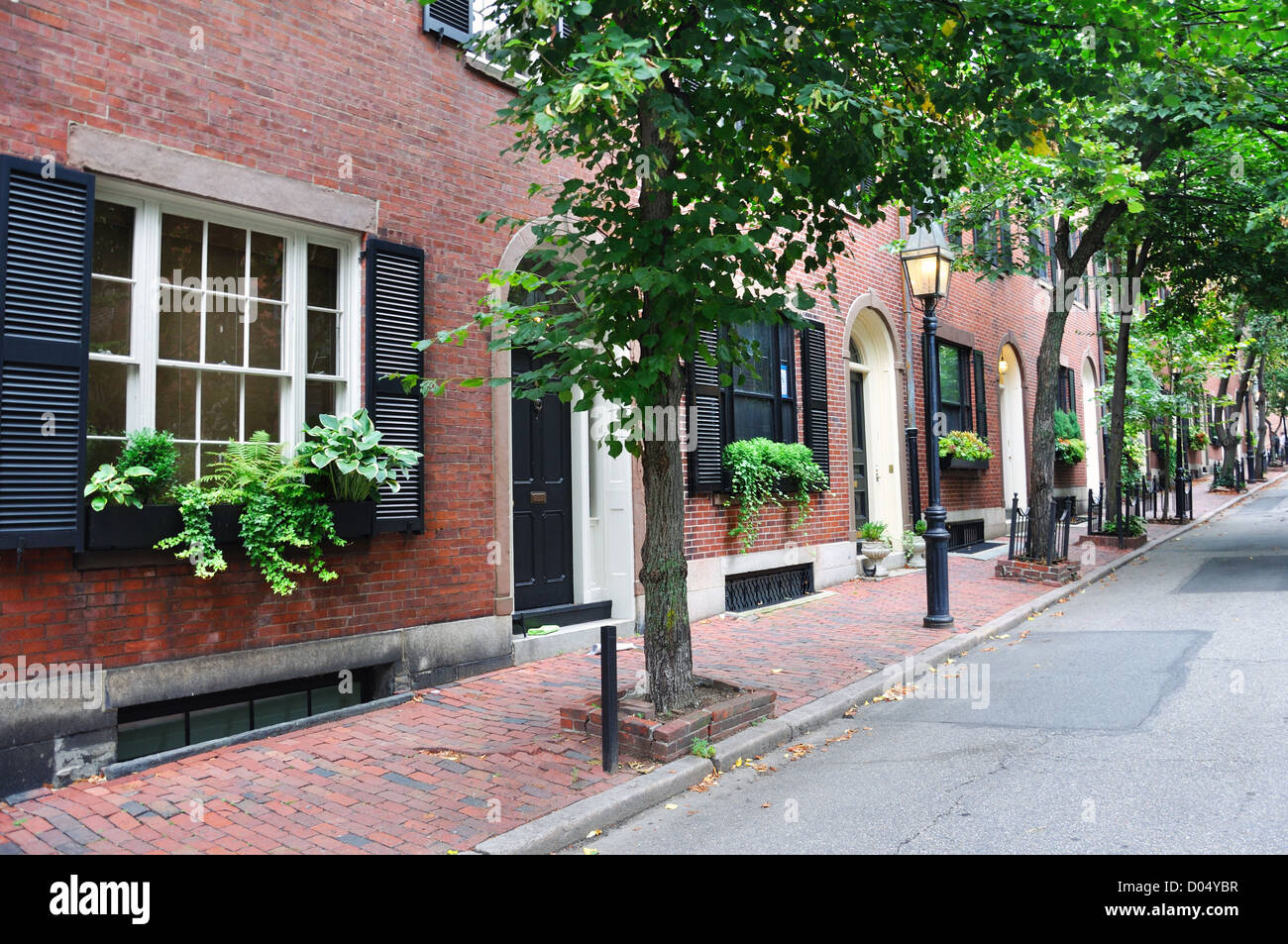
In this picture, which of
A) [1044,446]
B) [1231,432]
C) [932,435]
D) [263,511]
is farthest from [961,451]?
[1231,432]

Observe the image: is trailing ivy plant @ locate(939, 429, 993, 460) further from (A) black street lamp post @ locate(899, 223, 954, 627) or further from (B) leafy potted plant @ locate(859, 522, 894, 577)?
(A) black street lamp post @ locate(899, 223, 954, 627)

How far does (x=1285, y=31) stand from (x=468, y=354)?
427 inches

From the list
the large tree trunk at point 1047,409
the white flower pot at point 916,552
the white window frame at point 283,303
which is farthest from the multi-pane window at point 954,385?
the white window frame at point 283,303

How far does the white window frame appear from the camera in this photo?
5441 millimetres

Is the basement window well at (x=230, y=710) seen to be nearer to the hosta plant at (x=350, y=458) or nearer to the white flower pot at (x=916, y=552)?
the hosta plant at (x=350, y=458)

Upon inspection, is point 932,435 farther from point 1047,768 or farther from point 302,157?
point 302,157

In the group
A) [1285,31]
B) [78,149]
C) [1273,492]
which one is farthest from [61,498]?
[1273,492]

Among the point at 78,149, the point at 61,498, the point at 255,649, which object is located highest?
the point at 78,149

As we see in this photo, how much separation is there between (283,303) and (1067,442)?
19096mm

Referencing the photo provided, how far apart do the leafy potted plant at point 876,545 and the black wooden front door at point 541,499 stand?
580 cm

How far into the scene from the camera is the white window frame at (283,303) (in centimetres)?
544

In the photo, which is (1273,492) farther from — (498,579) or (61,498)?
(61,498)

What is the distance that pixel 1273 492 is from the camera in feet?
108

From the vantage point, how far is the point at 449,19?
7.34 meters
